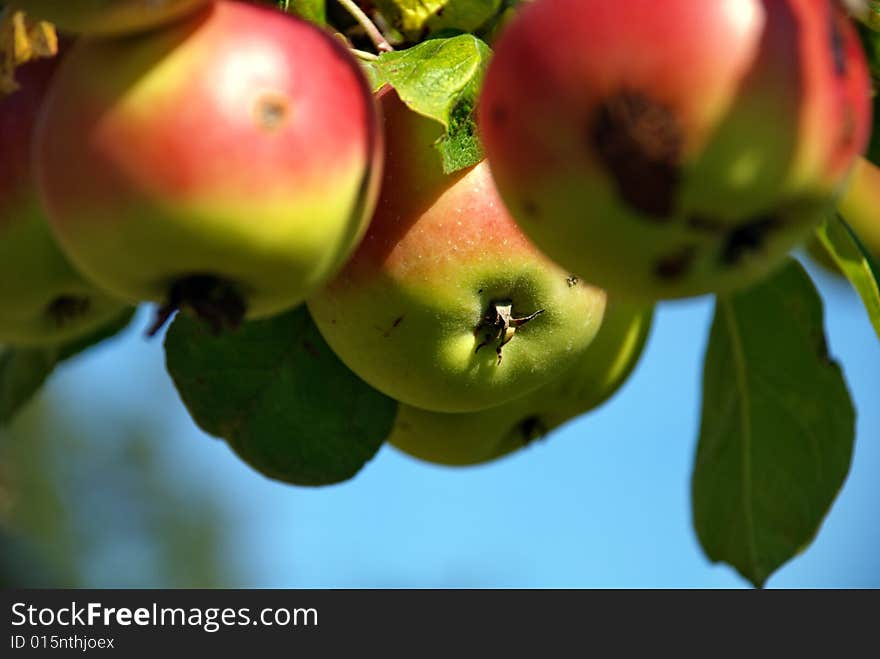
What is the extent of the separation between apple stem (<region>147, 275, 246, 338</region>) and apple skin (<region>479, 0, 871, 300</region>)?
7.4 inches

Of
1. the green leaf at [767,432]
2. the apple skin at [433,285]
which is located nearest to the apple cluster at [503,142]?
the apple skin at [433,285]

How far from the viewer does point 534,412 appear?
1.49m

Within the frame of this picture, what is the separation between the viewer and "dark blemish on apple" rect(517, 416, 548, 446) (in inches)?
59.9

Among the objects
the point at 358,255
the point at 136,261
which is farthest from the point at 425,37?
the point at 136,261

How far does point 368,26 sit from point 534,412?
48cm

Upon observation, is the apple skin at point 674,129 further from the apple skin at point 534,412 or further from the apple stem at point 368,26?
the apple skin at point 534,412

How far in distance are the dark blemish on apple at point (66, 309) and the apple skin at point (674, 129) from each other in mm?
449

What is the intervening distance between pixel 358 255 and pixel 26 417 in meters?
5.66

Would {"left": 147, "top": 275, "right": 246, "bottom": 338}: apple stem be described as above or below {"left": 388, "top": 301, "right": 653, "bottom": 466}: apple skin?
above

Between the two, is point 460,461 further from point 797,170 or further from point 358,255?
point 797,170

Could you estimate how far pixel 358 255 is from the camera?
1.17m

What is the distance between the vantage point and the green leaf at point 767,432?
5.08ft

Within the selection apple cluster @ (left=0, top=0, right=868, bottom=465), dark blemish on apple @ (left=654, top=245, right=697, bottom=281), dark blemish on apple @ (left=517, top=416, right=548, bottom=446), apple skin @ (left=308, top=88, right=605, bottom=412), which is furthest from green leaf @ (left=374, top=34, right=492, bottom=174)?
dark blemish on apple @ (left=517, top=416, right=548, bottom=446)

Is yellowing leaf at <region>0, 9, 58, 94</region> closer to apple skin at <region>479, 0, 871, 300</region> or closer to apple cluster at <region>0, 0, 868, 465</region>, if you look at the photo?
apple cluster at <region>0, 0, 868, 465</region>
